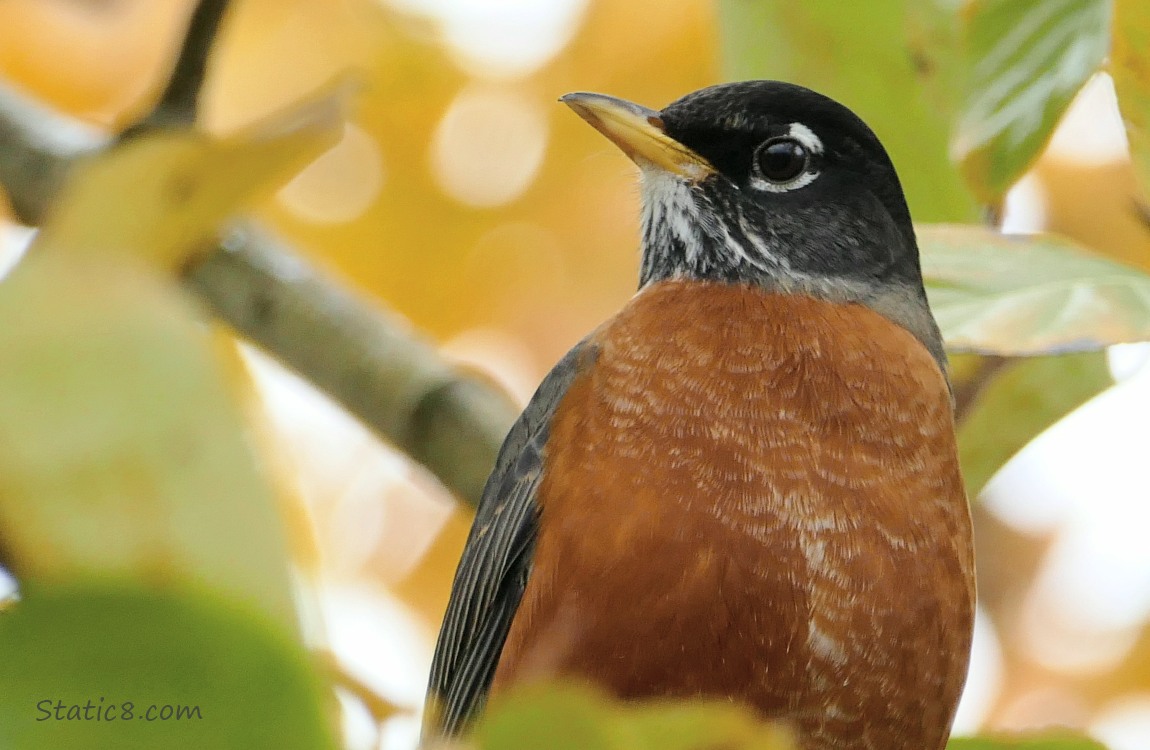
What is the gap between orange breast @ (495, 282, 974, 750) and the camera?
95.8 inches

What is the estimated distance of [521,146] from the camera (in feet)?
14.2

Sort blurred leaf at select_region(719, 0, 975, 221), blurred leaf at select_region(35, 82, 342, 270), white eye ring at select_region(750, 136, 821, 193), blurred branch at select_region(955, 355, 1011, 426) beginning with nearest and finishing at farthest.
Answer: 1. blurred leaf at select_region(35, 82, 342, 270)
2. blurred leaf at select_region(719, 0, 975, 221)
3. blurred branch at select_region(955, 355, 1011, 426)
4. white eye ring at select_region(750, 136, 821, 193)

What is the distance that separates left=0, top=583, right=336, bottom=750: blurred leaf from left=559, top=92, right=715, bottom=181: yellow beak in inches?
98.1

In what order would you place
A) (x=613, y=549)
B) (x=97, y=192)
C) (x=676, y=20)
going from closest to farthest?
(x=97, y=192) → (x=613, y=549) → (x=676, y=20)

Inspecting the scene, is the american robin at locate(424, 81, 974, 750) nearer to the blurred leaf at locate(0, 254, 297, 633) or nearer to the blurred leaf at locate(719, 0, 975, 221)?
the blurred leaf at locate(719, 0, 975, 221)

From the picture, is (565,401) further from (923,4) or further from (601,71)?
(601,71)

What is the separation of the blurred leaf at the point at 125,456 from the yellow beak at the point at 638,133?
7.73 ft

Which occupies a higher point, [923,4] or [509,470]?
[923,4]

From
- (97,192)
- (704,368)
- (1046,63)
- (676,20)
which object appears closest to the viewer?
(97,192)

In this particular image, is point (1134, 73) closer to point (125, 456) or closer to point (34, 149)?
point (125, 456)

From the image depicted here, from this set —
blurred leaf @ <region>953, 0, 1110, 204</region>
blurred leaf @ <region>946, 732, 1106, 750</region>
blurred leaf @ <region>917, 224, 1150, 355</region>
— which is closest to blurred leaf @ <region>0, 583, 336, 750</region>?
blurred leaf @ <region>946, 732, 1106, 750</region>

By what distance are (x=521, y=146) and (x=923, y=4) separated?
85.0 inches

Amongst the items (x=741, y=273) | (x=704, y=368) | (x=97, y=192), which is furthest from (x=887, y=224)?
(x=97, y=192)

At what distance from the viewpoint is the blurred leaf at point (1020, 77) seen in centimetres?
219
